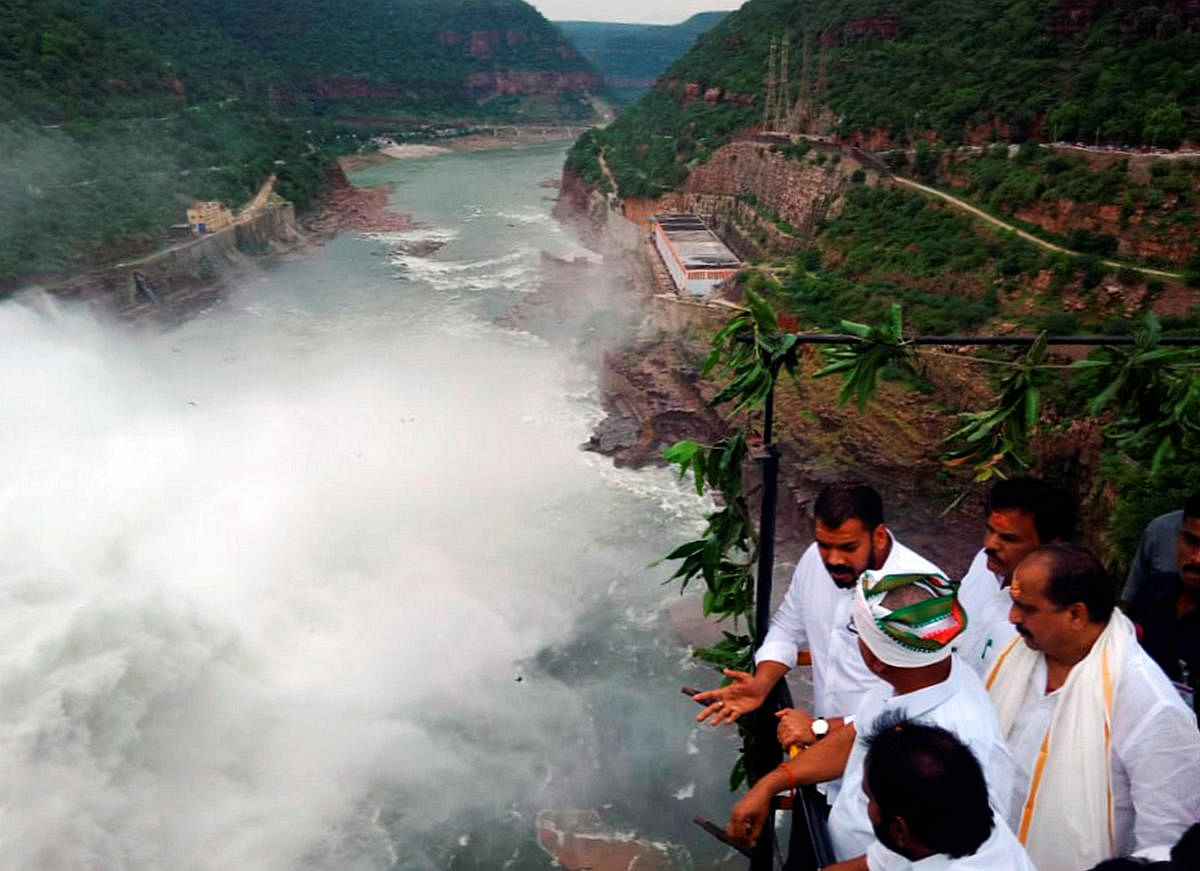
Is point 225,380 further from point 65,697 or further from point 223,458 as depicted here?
point 65,697

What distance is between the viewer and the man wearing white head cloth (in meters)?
2.35

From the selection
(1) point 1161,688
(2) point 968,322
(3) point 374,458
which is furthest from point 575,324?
(1) point 1161,688

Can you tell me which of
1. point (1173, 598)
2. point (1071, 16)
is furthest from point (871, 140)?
point (1173, 598)

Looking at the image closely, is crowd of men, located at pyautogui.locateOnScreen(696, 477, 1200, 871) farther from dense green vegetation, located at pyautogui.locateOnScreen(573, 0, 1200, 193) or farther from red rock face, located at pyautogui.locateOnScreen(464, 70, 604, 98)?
red rock face, located at pyautogui.locateOnScreen(464, 70, 604, 98)

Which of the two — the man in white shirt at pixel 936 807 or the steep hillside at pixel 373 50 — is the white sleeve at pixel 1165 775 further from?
the steep hillside at pixel 373 50

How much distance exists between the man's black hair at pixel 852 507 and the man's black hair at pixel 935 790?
1.04 meters

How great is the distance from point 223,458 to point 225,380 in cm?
820

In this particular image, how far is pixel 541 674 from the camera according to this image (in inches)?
574

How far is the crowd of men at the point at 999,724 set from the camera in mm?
2055

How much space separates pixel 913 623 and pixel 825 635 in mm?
951

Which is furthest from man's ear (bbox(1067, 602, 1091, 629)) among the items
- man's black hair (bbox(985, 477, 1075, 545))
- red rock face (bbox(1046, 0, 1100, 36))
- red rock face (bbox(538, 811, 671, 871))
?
red rock face (bbox(1046, 0, 1100, 36))

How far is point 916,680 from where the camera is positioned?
2.44 m

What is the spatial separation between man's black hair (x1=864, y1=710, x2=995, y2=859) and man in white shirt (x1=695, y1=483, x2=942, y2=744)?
2.59 ft

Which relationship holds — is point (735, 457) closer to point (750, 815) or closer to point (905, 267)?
point (750, 815)
